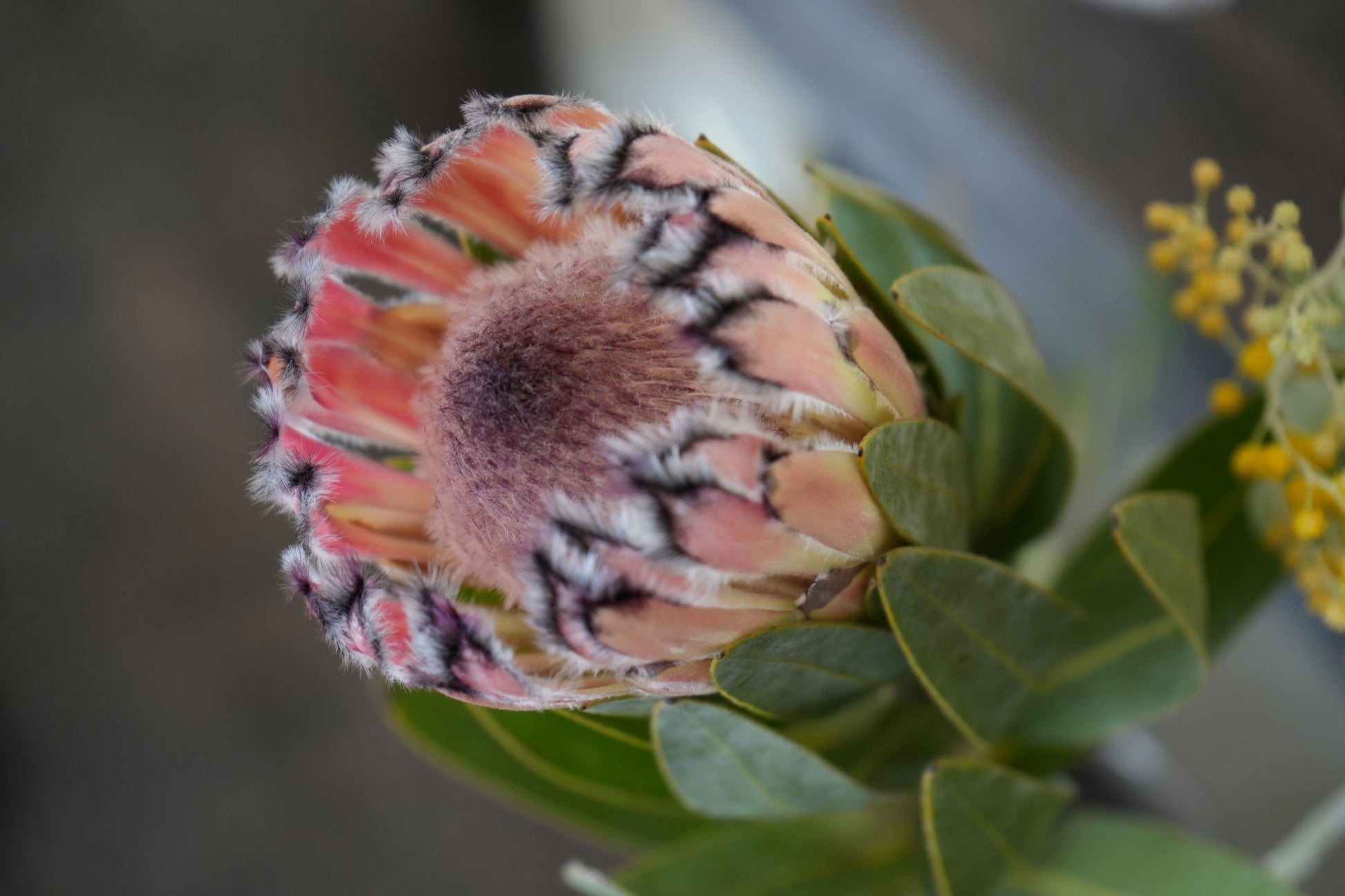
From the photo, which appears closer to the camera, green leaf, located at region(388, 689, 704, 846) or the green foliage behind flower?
the green foliage behind flower

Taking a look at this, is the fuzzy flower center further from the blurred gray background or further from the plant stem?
the plant stem

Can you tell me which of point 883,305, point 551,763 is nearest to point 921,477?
point 883,305

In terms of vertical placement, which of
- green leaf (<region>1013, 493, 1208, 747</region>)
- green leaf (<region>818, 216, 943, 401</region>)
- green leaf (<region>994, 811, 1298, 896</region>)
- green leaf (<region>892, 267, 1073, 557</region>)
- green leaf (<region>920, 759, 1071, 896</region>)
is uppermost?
green leaf (<region>818, 216, 943, 401</region>)

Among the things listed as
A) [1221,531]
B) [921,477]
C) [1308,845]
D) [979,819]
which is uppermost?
[921,477]

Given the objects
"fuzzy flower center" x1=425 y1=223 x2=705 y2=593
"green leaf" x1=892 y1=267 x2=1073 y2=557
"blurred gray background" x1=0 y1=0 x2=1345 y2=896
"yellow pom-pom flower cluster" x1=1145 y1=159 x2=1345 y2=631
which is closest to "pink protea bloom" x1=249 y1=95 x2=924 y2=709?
"fuzzy flower center" x1=425 y1=223 x2=705 y2=593

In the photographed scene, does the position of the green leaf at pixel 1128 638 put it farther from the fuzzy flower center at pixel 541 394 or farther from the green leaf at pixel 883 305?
the fuzzy flower center at pixel 541 394

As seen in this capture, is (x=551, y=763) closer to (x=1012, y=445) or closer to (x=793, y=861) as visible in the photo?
(x=793, y=861)

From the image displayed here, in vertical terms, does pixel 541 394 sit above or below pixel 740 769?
above
